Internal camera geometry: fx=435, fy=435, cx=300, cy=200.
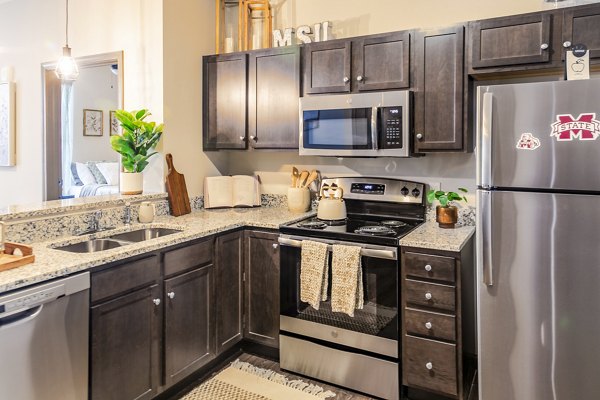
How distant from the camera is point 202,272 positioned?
268 cm

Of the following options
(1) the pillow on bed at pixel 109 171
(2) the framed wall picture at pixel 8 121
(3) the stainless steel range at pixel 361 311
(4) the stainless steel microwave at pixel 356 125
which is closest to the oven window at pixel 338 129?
(4) the stainless steel microwave at pixel 356 125

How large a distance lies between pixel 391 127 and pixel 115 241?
181 cm

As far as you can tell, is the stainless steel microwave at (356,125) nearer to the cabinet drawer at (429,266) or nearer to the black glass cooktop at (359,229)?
the black glass cooktop at (359,229)

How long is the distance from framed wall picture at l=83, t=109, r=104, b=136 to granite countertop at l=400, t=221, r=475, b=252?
18.0 feet

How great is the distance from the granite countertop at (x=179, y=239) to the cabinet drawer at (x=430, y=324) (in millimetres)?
371

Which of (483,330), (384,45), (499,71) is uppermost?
(384,45)

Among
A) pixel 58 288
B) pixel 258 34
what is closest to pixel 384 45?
pixel 258 34

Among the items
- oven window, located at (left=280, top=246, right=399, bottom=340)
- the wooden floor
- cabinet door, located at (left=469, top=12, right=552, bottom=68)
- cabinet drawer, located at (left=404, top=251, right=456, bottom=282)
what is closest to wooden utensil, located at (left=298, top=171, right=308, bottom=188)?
oven window, located at (left=280, top=246, right=399, bottom=340)

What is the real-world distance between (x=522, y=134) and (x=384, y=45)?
3.83 feet

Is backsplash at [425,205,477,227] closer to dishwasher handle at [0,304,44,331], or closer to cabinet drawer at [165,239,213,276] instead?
cabinet drawer at [165,239,213,276]

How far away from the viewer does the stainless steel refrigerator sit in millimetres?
1854

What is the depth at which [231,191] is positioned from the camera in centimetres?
359

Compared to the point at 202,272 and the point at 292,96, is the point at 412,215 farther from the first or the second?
the point at 202,272

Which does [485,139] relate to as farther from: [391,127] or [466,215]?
[466,215]
